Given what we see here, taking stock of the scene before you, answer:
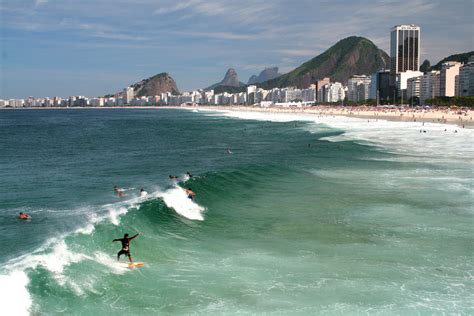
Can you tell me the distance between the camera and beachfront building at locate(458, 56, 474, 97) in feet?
517

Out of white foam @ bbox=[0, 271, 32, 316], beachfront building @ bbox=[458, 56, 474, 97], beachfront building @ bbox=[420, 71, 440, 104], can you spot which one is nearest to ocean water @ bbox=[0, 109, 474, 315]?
white foam @ bbox=[0, 271, 32, 316]

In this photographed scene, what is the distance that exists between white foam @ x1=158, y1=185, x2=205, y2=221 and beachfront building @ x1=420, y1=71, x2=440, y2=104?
171 meters

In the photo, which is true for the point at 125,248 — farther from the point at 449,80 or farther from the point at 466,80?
the point at 449,80

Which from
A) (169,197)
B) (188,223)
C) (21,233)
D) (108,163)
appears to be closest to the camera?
(21,233)

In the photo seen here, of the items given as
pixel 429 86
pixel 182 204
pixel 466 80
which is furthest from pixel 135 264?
pixel 429 86

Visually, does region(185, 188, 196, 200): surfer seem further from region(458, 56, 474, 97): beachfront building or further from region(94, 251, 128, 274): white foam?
region(458, 56, 474, 97): beachfront building

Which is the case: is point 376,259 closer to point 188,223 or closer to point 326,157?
point 188,223

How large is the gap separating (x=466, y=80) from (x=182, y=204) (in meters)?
164

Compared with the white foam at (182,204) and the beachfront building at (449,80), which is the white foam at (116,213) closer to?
the white foam at (182,204)

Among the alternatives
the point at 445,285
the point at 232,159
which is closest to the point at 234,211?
the point at 445,285

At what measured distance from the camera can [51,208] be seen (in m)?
19.2

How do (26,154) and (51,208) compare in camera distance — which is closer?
(51,208)

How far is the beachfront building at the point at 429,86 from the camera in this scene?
179 metres

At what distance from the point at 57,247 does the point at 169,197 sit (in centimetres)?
776
